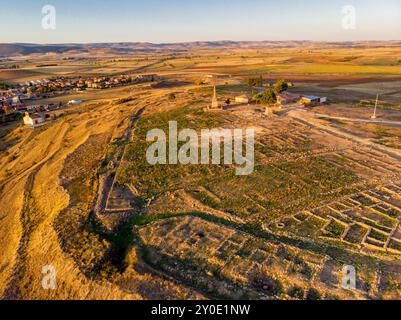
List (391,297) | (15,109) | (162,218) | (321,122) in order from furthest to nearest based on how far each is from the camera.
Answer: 1. (15,109)
2. (321,122)
3. (162,218)
4. (391,297)

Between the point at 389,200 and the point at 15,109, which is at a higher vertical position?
the point at 15,109

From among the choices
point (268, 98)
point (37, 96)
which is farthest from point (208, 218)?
point (37, 96)

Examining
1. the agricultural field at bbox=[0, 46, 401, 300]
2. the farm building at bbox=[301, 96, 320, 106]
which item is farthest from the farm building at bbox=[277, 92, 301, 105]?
the agricultural field at bbox=[0, 46, 401, 300]

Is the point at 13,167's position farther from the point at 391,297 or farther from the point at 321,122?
the point at 321,122

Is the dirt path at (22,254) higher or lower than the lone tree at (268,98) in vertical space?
lower

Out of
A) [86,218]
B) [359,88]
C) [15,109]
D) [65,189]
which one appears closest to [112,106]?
[15,109]

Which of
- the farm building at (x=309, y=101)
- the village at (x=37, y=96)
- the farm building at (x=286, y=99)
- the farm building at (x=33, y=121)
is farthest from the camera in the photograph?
the village at (x=37, y=96)

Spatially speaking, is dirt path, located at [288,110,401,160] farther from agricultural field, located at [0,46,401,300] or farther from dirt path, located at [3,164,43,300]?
dirt path, located at [3,164,43,300]

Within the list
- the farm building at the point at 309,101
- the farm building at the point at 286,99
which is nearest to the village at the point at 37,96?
the farm building at the point at 286,99

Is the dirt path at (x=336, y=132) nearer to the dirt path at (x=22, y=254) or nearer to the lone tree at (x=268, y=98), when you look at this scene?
the lone tree at (x=268, y=98)

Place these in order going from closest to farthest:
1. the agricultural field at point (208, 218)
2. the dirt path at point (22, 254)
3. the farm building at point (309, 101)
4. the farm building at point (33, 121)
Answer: the agricultural field at point (208, 218) → the dirt path at point (22, 254) → the farm building at point (33, 121) → the farm building at point (309, 101)

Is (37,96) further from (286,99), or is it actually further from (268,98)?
(286,99)
